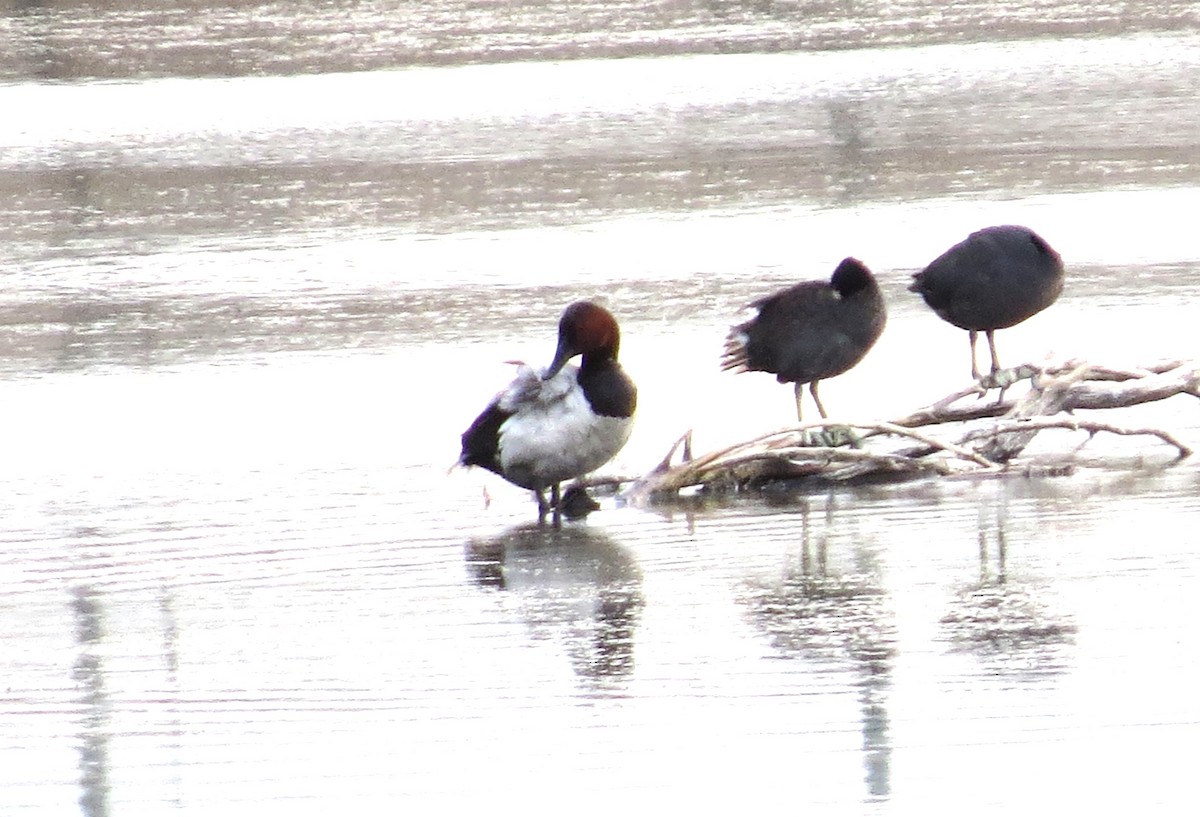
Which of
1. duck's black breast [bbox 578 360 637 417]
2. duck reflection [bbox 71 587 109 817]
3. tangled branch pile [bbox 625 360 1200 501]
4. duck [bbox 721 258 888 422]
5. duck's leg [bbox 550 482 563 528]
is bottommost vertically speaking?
duck reflection [bbox 71 587 109 817]

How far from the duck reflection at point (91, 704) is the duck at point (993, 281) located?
11.0 feet

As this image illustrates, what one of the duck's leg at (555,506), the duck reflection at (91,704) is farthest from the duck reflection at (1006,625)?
the duck reflection at (91,704)

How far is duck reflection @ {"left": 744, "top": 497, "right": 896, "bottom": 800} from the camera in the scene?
4.64 meters

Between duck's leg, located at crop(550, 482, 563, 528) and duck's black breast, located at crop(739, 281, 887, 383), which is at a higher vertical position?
duck's black breast, located at crop(739, 281, 887, 383)

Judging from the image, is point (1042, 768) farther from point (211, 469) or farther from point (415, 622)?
point (211, 469)

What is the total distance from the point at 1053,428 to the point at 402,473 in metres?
2.17

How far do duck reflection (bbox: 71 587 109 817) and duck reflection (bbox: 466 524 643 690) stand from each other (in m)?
1.03

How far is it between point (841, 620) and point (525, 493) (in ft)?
6.38

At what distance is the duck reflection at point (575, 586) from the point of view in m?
5.21

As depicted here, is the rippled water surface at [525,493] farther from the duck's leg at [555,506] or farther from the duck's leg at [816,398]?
the duck's leg at [816,398]

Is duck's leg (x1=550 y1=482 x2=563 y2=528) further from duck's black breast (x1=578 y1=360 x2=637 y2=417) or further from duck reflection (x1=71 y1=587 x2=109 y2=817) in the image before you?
duck reflection (x1=71 y1=587 x2=109 y2=817)

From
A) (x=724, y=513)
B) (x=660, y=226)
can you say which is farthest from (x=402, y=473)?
(x=660, y=226)

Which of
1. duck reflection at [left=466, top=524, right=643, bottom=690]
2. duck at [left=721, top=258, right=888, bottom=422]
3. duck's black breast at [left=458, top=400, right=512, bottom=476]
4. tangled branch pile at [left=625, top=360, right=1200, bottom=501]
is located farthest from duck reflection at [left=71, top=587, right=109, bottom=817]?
duck at [left=721, top=258, right=888, bottom=422]

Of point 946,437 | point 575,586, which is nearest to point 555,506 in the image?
point 575,586
